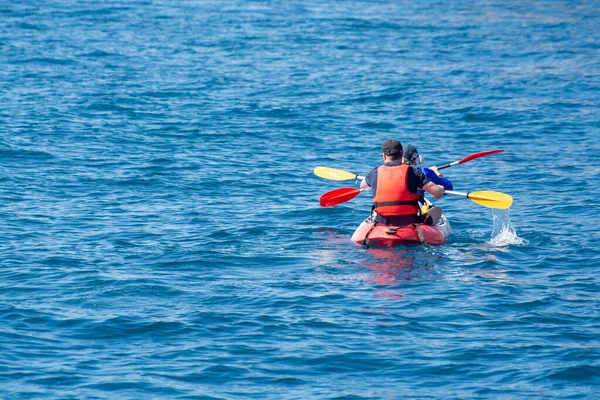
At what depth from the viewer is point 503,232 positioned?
49.0 feet

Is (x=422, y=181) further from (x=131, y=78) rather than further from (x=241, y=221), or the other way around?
(x=131, y=78)

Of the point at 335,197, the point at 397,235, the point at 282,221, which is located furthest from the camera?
the point at 282,221

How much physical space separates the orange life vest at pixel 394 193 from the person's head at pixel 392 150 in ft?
0.42

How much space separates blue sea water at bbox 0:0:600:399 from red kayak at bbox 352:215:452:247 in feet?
0.69

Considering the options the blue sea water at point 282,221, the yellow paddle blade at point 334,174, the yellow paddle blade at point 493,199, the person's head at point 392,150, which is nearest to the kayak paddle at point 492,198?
the yellow paddle blade at point 493,199

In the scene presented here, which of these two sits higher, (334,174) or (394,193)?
(334,174)

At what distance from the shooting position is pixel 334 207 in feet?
55.9

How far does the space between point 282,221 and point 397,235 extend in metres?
2.54

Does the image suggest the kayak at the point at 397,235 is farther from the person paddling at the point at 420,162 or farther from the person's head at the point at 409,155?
the person's head at the point at 409,155

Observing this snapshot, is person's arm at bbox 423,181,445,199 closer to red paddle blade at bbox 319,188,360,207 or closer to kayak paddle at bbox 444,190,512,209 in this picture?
kayak paddle at bbox 444,190,512,209

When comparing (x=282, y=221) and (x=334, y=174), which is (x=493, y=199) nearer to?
(x=334, y=174)

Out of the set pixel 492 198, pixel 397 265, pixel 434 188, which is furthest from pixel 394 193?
pixel 492 198

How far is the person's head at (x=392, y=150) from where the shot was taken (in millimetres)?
14016

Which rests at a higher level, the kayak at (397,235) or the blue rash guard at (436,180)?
the blue rash guard at (436,180)
